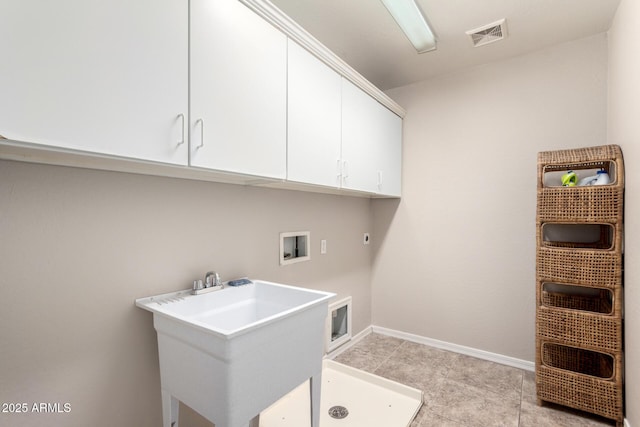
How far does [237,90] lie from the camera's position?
4.24 feet

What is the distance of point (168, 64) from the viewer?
1.06 meters

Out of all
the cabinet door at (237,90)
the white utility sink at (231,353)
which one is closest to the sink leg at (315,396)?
the white utility sink at (231,353)

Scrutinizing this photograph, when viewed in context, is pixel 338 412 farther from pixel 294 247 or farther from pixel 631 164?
pixel 631 164

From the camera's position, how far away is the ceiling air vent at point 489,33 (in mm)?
1969

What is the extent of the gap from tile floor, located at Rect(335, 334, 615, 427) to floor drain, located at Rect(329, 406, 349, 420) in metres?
0.39

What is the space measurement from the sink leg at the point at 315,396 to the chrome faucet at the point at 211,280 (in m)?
0.64

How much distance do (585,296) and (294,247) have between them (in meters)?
2.02

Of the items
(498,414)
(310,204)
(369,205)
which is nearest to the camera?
(498,414)

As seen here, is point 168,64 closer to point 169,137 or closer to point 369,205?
point 169,137

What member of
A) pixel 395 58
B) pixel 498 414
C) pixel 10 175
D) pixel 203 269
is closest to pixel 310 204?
pixel 203 269

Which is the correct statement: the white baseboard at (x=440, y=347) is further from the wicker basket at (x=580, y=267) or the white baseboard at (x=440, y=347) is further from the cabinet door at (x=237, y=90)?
the cabinet door at (x=237, y=90)

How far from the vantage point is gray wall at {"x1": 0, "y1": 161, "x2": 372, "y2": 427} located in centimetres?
102

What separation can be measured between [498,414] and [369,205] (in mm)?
1882

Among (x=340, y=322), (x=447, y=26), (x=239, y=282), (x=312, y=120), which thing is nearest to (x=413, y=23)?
(x=447, y=26)
